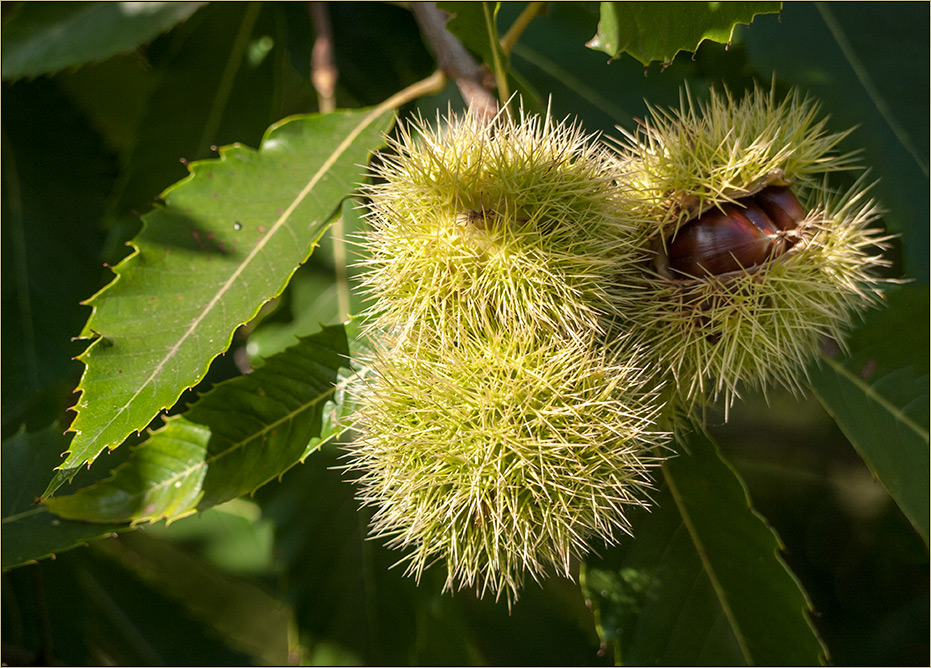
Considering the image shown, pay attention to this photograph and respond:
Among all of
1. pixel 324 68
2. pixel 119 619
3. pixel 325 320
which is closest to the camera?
pixel 325 320

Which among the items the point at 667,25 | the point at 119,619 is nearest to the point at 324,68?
the point at 667,25

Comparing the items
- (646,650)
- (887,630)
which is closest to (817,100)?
(646,650)

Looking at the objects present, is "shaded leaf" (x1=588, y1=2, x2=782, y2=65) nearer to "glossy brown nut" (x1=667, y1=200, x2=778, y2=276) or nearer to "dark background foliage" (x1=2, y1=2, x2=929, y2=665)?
"dark background foliage" (x1=2, y1=2, x2=929, y2=665)

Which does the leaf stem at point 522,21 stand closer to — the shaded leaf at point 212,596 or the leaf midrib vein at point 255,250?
the leaf midrib vein at point 255,250

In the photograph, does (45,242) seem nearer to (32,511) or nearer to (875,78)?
(32,511)

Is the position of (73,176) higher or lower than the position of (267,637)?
higher

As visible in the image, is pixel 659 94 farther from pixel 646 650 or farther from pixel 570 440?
pixel 646 650

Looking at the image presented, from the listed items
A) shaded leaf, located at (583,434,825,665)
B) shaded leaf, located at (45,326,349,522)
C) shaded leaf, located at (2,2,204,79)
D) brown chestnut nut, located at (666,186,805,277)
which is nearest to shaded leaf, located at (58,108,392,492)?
shaded leaf, located at (45,326,349,522)
